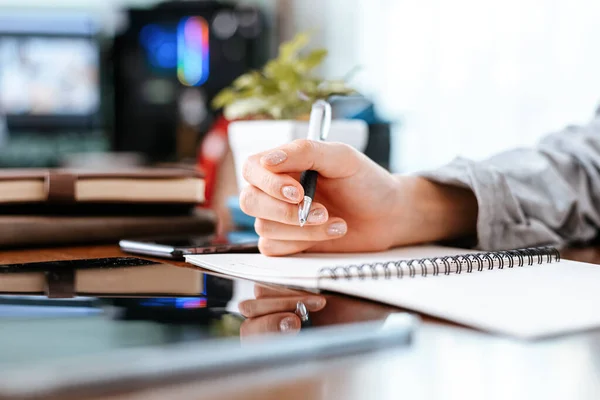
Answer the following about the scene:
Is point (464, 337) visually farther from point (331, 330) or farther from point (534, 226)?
point (534, 226)

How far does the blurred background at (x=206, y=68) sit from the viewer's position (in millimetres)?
3020

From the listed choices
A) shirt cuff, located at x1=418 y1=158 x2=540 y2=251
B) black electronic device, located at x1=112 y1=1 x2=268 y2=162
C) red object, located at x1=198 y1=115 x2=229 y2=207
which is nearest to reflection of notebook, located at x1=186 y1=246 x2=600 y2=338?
shirt cuff, located at x1=418 y1=158 x2=540 y2=251

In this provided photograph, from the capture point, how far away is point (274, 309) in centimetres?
40

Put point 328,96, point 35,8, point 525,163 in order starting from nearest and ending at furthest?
point 525,163, point 328,96, point 35,8

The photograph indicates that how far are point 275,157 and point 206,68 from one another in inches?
161

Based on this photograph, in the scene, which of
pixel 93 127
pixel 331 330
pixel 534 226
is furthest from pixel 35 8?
pixel 331 330

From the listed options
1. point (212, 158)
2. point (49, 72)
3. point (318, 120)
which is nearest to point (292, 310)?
point (318, 120)

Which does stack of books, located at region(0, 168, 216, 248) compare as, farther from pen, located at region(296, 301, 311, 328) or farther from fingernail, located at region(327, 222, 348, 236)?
pen, located at region(296, 301, 311, 328)

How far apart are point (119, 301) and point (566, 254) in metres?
0.50

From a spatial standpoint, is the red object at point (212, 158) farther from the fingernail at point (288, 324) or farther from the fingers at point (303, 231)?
the fingernail at point (288, 324)

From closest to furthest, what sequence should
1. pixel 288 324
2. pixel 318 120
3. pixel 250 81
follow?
pixel 288 324
pixel 318 120
pixel 250 81

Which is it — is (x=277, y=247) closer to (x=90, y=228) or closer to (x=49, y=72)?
(x=90, y=228)

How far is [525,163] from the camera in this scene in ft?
2.73

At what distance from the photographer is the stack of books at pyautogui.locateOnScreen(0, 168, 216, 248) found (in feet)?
2.43
